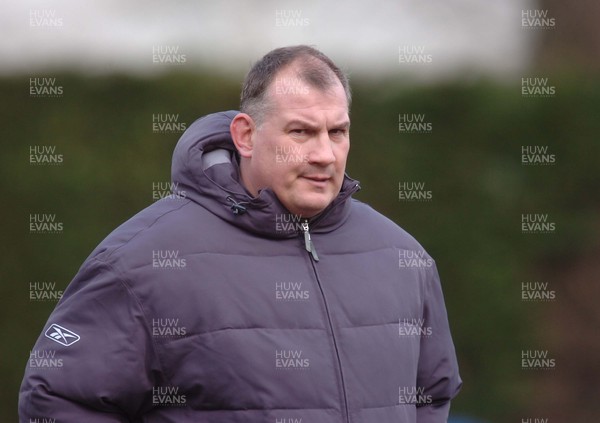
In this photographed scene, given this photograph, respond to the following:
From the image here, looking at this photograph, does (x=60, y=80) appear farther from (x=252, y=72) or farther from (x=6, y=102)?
(x=252, y=72)

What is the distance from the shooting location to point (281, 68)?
11.4ft

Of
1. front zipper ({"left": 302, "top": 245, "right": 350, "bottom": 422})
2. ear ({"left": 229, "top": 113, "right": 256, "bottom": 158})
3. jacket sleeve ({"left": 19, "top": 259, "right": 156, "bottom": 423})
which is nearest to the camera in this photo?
jacket sleeve ({"left": 19, "top": 259, "right": 156, "bottom": 423})

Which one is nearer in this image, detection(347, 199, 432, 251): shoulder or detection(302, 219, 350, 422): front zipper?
detection(302, 219, 350, 422): front zipper

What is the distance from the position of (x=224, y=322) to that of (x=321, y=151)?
0.60 m

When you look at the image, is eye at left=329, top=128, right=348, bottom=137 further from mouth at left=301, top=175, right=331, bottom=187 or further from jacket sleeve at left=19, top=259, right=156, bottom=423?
jacket sleeve at left=19, top=259, right=156, bottom=423

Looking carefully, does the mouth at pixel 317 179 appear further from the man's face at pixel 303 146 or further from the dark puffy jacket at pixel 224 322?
the dark puffy jacket at pixel 224 322

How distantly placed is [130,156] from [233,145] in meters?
3.72

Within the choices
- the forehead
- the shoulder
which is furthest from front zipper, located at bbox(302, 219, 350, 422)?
the forehead

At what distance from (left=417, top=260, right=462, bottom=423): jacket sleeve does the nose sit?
0.62 metres

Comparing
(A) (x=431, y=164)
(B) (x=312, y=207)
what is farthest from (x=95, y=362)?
(A) (x=431, y=164)

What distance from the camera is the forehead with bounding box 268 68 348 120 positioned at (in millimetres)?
3350

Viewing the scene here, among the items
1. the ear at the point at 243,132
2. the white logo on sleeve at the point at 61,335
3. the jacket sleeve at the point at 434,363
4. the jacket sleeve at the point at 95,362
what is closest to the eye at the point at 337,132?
the ear at the point at 243,132

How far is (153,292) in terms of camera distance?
316 cm

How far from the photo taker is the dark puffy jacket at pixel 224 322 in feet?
10.2
